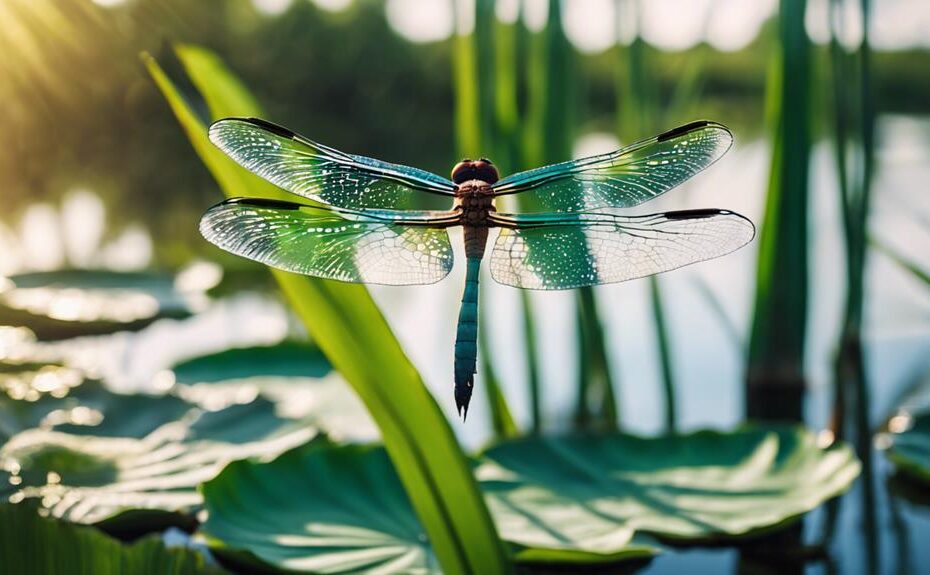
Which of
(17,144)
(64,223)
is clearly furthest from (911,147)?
(17,144)

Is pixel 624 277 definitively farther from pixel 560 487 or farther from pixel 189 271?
pixel 189 271

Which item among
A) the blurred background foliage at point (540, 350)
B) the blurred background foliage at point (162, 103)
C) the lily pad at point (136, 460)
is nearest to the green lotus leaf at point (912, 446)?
the blurred background foliage at point (540, 350)

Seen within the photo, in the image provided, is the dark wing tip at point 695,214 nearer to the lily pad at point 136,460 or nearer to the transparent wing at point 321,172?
the transparent wing at point 321,172

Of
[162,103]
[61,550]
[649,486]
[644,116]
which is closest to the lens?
[61,550]

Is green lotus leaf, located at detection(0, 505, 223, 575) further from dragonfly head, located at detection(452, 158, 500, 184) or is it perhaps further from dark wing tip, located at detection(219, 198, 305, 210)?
dragonfly head, located at detection(452, 158, 500, 184)

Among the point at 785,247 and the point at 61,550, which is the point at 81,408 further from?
the point at 785,247

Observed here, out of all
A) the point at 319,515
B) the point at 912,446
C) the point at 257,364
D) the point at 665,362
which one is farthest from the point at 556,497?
the point at 257,364
